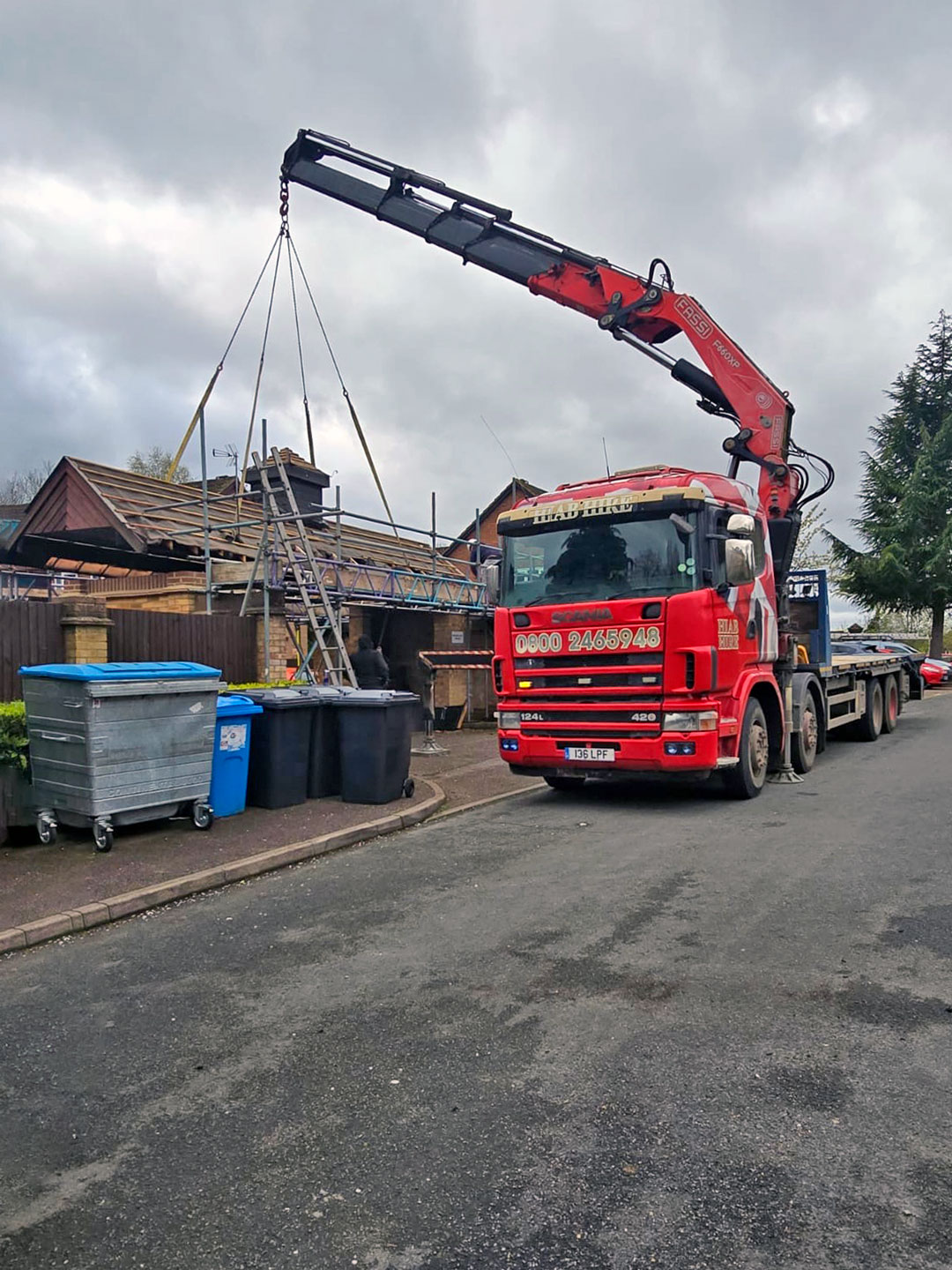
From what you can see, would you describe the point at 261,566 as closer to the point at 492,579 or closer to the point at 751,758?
the point at 492,579

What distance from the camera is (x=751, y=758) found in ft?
31.8

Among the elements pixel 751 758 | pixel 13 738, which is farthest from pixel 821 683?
pixel 13 738

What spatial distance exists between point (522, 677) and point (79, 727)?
A: 4.33 metres

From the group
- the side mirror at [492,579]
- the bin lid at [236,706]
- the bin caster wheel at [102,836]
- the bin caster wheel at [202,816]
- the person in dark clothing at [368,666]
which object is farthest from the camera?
the person in dark clothing at [368,666]

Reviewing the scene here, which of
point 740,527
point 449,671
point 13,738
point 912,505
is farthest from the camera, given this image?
point 912,505

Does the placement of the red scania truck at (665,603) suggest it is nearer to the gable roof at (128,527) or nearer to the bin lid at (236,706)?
the bin lid at (236,706)

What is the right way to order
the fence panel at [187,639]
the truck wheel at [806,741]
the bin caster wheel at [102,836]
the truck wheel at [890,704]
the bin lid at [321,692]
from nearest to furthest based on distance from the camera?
the bin caster wheel at [102,836]
the bin lid at [321,692]
the fence panel at [187,639]
the truck wheel at [806,741]
the truck wheel at [890,704]

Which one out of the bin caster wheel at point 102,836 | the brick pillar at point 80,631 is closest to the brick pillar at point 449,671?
the brick pillar at point 80,631

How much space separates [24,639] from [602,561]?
587 centimetres

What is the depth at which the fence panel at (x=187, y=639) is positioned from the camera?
10.3m

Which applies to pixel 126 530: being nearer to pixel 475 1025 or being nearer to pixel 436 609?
pixel 436 609

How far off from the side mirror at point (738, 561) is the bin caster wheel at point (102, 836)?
19.7ft

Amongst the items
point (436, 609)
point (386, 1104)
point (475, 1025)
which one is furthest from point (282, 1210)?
point (436, 609)

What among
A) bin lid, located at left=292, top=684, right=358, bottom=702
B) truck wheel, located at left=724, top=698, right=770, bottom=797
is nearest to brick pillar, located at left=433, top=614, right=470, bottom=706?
bin lid, located at left=292, top=684, right=358, bottom=702
